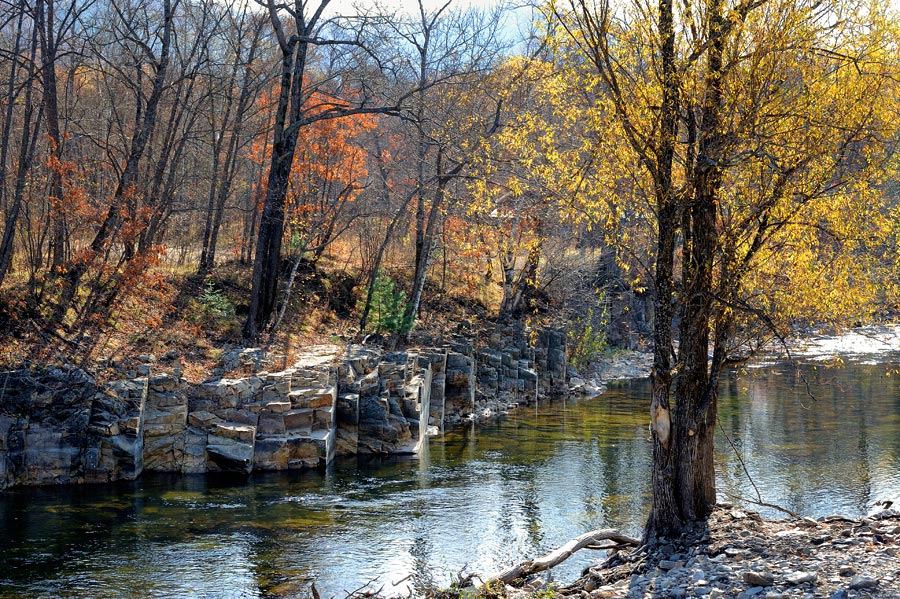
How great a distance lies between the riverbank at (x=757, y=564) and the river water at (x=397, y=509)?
1.61 meters

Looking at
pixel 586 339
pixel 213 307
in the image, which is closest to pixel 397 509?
pixel 213 307

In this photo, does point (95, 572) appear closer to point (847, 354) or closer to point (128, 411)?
point (128, 411)

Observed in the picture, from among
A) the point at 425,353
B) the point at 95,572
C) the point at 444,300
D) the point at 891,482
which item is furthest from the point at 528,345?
the point at 95,572

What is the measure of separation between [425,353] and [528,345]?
21.7ft

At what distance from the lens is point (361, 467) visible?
57.5 feet

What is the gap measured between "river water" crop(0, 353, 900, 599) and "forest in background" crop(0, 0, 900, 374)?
1915 millimetres

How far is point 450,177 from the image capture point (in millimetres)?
23734

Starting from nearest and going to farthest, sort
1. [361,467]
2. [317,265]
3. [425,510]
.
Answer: [425,510] → [361,467] → [317,265]

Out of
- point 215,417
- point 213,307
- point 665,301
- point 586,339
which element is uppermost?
point 213,307

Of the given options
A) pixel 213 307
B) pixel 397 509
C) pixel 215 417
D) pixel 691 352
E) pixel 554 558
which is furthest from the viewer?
pixel 213 307

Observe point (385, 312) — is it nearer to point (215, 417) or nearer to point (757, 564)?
point (215, 417)

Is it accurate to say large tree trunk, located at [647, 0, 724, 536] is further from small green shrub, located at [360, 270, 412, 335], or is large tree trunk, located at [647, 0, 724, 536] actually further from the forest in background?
small green shrub, located at [360, 270, 412, 335]

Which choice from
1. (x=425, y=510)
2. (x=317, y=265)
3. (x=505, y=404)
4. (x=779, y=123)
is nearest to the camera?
(x=779, y=123)

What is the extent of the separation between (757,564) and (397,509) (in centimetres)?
734
